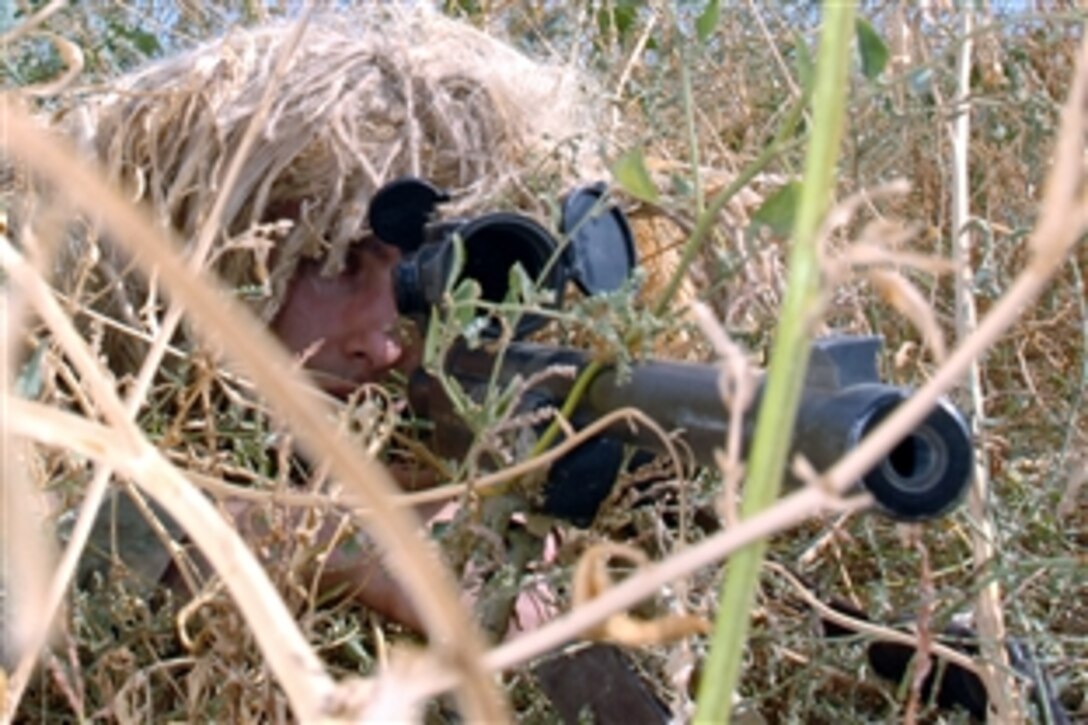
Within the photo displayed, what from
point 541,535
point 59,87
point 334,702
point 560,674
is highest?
point 59,87

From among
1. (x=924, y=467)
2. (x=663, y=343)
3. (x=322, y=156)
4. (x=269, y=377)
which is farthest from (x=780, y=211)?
(x=322, y=156)

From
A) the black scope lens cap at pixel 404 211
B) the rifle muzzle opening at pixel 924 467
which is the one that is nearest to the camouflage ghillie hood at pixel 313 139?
the black scope lens cap at pixel 404 211

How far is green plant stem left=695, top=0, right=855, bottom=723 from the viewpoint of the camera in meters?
0.29

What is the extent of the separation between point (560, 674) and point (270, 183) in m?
0.48

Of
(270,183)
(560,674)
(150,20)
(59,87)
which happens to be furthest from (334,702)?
(150,20)

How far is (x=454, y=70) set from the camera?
4.41ft

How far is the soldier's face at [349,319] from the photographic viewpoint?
116 centimetres

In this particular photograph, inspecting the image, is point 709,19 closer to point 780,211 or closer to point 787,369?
point 780,211

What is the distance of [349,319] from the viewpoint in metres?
1.19

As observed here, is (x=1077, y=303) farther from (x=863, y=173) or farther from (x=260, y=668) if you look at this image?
(x=260, y=668)

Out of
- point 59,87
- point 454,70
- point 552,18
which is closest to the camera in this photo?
point 59,87

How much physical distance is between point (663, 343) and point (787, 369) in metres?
0.76

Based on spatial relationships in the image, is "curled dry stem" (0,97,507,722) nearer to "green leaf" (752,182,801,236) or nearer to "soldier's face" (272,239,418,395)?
"green leaf" (752,182,801,236)

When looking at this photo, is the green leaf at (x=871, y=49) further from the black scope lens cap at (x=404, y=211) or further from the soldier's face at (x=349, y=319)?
the soldier's face at (x=349, y=319)
